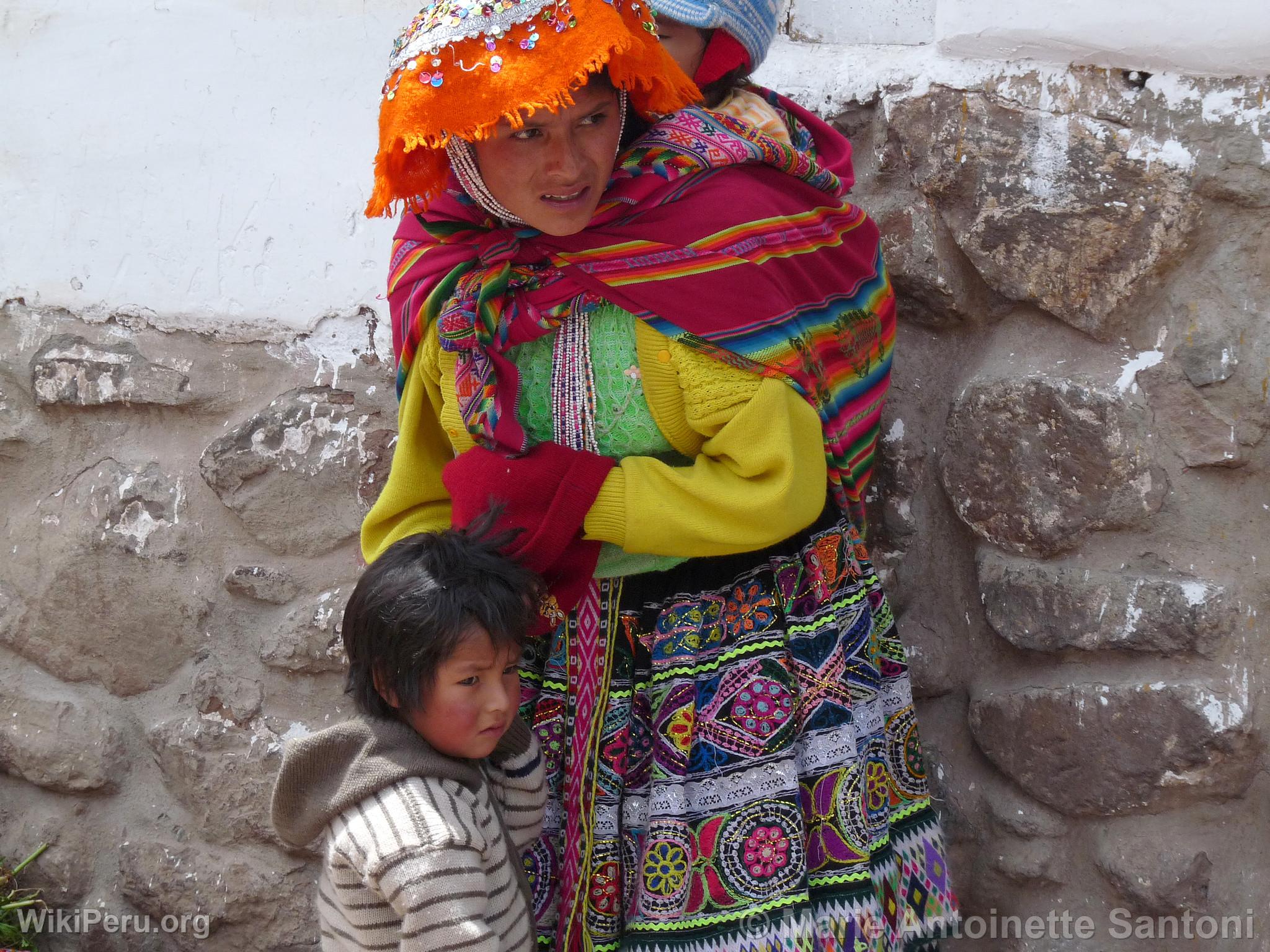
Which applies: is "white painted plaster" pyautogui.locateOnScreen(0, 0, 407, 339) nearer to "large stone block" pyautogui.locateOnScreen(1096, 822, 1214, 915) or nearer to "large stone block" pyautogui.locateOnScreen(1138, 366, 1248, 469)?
"large stone block" pyautogui.locateOnScreen(1138, 366, 1248, 469)

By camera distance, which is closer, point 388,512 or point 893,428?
point 388,512

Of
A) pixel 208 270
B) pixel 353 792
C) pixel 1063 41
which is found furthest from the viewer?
pixel 208 270

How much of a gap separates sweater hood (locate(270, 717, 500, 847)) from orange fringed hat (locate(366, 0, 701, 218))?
2.15ft

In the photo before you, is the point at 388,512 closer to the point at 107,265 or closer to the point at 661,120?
the point at 661,120

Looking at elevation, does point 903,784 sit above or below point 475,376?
below

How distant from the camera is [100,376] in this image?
216cm

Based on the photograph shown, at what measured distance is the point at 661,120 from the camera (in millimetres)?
1578

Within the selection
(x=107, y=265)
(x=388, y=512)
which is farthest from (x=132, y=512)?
(x=388, y=512)

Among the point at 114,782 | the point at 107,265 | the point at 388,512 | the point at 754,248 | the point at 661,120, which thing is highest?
the point at 661,120

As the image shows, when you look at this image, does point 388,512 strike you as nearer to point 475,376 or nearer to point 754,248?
point 475,376

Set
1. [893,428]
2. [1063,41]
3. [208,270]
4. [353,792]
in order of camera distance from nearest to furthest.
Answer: [353,792]
[1063,41]
[893,428]
[208,270]

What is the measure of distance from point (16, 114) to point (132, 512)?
68 centimetres

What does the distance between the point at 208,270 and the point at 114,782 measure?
0.86 meters

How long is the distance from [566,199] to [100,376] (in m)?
1.04
